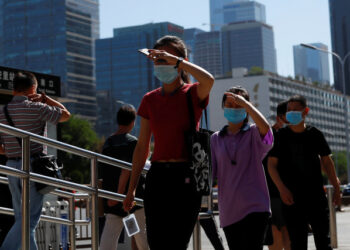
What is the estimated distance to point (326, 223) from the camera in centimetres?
579

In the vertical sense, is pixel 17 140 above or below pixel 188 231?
above

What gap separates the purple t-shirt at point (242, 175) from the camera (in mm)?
4688

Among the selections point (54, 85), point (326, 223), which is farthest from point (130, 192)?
point (54, 85)

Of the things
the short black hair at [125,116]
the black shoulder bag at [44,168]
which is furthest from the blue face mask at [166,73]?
the short black hair at [125,116]

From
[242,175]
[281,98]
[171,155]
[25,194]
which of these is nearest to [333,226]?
[242,175]

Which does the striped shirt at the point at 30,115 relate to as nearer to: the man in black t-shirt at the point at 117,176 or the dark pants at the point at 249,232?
the man in black t-shirt at the point at 117,176

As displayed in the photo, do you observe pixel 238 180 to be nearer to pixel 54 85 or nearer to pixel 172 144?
pixel 172 144

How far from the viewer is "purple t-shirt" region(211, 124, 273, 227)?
4.69m

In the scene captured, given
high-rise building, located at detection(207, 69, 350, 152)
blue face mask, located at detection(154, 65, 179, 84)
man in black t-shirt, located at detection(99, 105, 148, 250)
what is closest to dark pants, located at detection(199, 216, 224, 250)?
man in black t-shirt, located at detection(99, 105, 148, 250)

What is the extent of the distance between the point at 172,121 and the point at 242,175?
3.45ft

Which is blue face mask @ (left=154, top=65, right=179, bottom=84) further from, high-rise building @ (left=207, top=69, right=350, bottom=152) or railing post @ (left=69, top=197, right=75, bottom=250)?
high-rise building @ (left=207, top=69, right=350, bottom=152)

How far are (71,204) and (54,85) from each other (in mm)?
8281

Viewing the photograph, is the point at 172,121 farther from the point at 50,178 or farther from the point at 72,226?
the point at 72,226

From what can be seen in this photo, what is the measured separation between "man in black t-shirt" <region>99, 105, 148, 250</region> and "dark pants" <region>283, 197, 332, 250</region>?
1.48 metres
